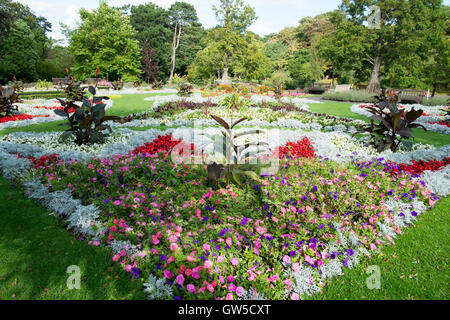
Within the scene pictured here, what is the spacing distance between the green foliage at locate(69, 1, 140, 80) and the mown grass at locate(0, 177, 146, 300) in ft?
100

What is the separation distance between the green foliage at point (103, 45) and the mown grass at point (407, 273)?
3216 centimetres

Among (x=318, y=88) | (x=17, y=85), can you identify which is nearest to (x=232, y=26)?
(x=318, y=88)

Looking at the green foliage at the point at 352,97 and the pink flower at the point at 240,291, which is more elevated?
the green foliage at the point at 352,97

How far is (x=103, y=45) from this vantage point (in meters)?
29.6

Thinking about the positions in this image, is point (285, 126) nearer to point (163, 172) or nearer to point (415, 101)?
point (163, 172)

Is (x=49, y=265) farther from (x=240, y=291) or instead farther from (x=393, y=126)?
(x=393, y=126)

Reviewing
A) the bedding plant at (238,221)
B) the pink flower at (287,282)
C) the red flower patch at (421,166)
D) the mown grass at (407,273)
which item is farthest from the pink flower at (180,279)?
the red flower patch at (421,166)

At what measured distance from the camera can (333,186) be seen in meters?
3.13

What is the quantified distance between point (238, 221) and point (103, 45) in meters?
33.8

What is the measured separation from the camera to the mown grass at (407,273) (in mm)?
2004

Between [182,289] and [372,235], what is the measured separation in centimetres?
200

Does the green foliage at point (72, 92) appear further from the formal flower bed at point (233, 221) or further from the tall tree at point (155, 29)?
the tall tree at point (155, 29)
